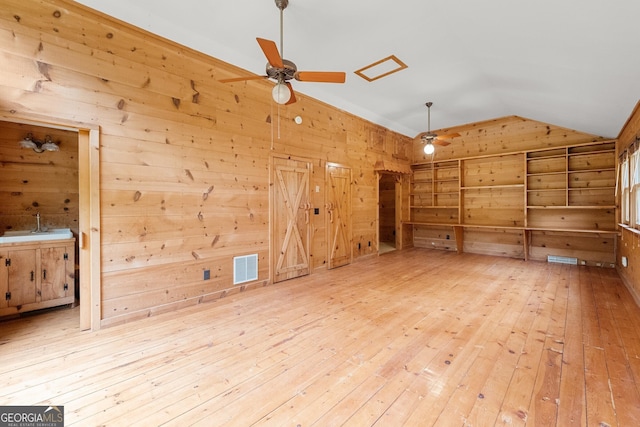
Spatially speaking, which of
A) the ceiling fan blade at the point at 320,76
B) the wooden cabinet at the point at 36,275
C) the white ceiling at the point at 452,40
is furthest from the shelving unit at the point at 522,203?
the wooden cabinet at the point at 36,275

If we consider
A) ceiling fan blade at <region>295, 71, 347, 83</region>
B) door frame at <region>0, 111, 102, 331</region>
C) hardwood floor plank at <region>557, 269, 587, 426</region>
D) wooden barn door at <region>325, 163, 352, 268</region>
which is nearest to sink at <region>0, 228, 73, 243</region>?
door frame at <region>0, 111, 102, 331</region>

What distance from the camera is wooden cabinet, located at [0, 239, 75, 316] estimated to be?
2.96 m

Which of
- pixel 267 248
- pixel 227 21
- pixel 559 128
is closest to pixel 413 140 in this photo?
pixel 559 128

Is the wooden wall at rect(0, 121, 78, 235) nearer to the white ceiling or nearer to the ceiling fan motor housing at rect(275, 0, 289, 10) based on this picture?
the white ceiling

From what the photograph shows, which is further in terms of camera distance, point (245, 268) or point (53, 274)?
point (245, 268)

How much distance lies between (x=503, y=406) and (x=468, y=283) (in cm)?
292

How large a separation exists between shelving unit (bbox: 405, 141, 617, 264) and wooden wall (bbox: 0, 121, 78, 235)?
6.91 meters

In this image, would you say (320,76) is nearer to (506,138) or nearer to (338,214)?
(338,214)

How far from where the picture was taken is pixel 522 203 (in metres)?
6.27

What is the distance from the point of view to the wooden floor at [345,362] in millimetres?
1697

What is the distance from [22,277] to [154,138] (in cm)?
204

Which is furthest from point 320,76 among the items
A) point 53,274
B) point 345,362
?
point 53,274

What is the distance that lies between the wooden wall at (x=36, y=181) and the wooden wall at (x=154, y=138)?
1444mm

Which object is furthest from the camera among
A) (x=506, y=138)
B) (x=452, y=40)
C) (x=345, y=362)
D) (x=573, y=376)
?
(x=506, y=138)
